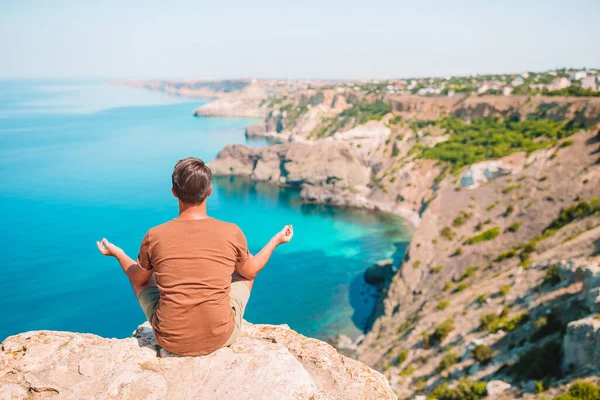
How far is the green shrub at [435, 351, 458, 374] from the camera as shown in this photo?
1811 cm

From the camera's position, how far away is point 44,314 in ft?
112

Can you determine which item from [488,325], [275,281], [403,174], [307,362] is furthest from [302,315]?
[403,174]

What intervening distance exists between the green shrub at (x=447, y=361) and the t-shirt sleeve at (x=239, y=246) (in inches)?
663

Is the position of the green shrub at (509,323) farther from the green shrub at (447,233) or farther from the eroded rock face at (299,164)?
the eroded rock face at (299,164)

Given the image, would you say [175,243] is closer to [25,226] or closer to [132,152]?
[25,226]

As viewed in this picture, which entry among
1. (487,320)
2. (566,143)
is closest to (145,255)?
(487,320)

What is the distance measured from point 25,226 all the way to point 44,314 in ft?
71.2

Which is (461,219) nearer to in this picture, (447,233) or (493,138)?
(447,233)

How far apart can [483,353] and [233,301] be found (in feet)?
51.5

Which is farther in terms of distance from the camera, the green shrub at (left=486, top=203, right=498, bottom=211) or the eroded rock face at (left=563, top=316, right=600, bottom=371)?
the green shrub at (left=486, top=203, right=498, bottom=211)

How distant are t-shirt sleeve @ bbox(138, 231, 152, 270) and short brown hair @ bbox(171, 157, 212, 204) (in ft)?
1.78

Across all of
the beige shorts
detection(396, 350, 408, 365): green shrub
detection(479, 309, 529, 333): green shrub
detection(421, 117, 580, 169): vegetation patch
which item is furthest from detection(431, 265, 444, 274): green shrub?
the beige shorts

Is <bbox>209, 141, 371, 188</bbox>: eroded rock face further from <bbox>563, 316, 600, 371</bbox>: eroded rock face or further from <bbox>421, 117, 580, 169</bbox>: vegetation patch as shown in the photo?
<bbox>563, 316, 600, 371</bbox>: eroded rock face

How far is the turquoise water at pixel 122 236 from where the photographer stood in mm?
34781
